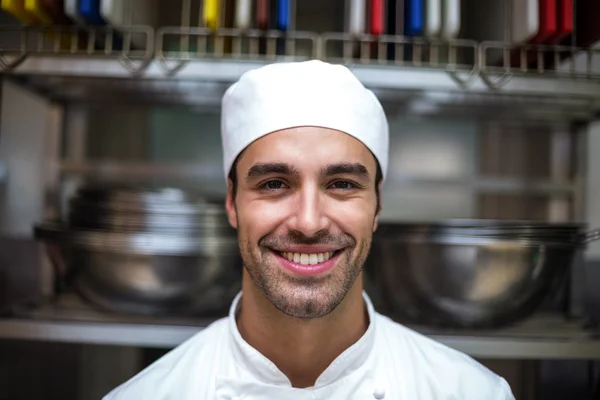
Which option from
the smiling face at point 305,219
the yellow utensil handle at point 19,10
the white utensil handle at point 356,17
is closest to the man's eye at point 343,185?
the smiling face at point 305,219

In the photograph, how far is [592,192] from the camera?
1.50 metres

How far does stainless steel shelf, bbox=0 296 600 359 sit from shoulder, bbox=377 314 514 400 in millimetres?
64

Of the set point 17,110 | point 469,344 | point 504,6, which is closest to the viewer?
point 469,344

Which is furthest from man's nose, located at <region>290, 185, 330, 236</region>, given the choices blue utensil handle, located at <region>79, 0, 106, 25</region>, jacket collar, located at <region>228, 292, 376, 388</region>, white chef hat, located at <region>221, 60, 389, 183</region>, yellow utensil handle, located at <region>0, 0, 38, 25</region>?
yellow utensil handle, located at <region>0, 0, 38, 25</region>

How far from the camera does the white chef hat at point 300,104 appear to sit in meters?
0.82

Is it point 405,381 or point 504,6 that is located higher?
point 504,6

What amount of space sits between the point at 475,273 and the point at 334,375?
34cm

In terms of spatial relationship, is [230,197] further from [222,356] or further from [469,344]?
[469,344]

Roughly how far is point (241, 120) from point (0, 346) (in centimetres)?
114

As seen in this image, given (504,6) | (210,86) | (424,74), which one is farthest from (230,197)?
(504,6)

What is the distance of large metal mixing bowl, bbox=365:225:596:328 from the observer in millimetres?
938

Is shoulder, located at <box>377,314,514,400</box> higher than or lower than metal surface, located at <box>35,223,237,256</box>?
lower

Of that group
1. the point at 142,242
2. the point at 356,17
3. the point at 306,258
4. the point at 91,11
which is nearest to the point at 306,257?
the point at 306,258

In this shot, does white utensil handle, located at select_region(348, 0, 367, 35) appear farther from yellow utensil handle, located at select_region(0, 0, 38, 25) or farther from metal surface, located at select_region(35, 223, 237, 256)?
yellow utensil handle, located at select_region(0, 0, 38, 25)
